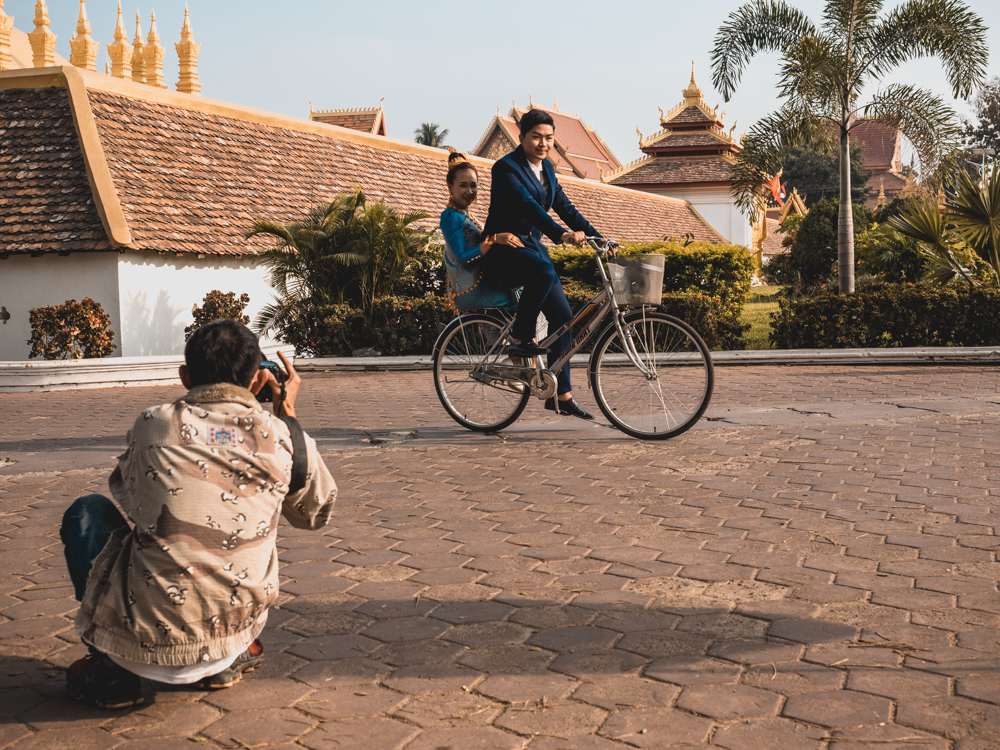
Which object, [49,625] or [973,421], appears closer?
[49,625]

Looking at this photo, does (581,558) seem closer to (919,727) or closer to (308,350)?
(919,727)

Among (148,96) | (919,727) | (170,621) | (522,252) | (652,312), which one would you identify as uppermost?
(148,96)

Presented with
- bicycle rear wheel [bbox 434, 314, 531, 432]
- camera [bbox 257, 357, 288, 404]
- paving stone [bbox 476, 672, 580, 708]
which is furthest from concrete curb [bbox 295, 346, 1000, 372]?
camera [bbox 257, 357, 288, 404]

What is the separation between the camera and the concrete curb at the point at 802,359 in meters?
12.7

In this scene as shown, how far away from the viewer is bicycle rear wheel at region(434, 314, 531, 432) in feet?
24.1

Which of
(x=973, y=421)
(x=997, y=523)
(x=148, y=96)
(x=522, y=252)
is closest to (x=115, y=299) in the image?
(x=148, y=96)

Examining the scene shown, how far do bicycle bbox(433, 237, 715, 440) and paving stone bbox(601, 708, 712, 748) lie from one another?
12.9ft

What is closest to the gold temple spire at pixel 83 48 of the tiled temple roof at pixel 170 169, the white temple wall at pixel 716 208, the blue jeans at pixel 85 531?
the tiled temple roof at pixel 170 169

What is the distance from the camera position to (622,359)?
22.5 feet

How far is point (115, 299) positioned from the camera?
15922mm

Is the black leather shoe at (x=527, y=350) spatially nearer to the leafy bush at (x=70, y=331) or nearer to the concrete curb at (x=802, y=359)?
the concrete curb at (x=802, y=359)

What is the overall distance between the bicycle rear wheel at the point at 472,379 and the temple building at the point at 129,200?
951 cm

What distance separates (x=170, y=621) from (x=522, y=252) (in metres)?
4.57

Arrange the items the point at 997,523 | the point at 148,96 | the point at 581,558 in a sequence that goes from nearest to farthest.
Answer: the point at 581,558
the point at 997,523
the point at 148,96
